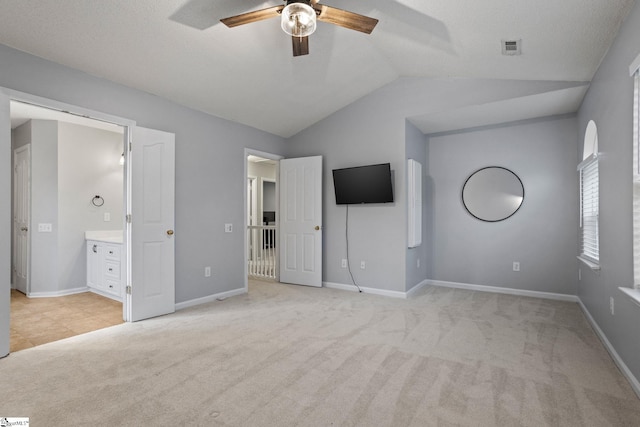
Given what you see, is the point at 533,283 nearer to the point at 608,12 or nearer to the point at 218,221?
the point at 608,12

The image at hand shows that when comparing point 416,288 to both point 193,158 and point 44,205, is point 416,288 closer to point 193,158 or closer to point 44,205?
point 193,158

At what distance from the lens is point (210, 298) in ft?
13.9

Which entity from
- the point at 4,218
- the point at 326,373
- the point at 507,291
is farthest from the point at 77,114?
the point at 507,291

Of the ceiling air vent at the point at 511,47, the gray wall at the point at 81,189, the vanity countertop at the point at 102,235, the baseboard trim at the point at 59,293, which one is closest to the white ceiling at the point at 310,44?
the ceiling air vent at the point at 511,47

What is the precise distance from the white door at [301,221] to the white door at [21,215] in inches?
138

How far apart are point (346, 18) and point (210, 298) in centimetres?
349

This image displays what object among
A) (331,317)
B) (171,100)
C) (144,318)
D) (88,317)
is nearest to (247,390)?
(331,317)

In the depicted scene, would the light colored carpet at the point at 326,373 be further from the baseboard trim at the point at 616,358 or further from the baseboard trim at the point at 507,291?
the baseboard trim at the point at 507,291

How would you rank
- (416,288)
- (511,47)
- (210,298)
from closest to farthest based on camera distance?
(511,47) < (210,298) < (416,288)

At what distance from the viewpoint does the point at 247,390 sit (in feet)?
6.82

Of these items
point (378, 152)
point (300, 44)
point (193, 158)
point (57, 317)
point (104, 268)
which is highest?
point (300, 44)

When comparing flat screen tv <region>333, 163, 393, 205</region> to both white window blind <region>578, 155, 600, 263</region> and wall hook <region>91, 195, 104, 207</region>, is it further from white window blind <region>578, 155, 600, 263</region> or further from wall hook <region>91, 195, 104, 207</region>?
wall hook <region>91, 195, 104, 207</region>

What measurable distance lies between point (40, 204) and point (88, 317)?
2.01 m

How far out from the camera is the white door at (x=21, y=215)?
15.0ft
